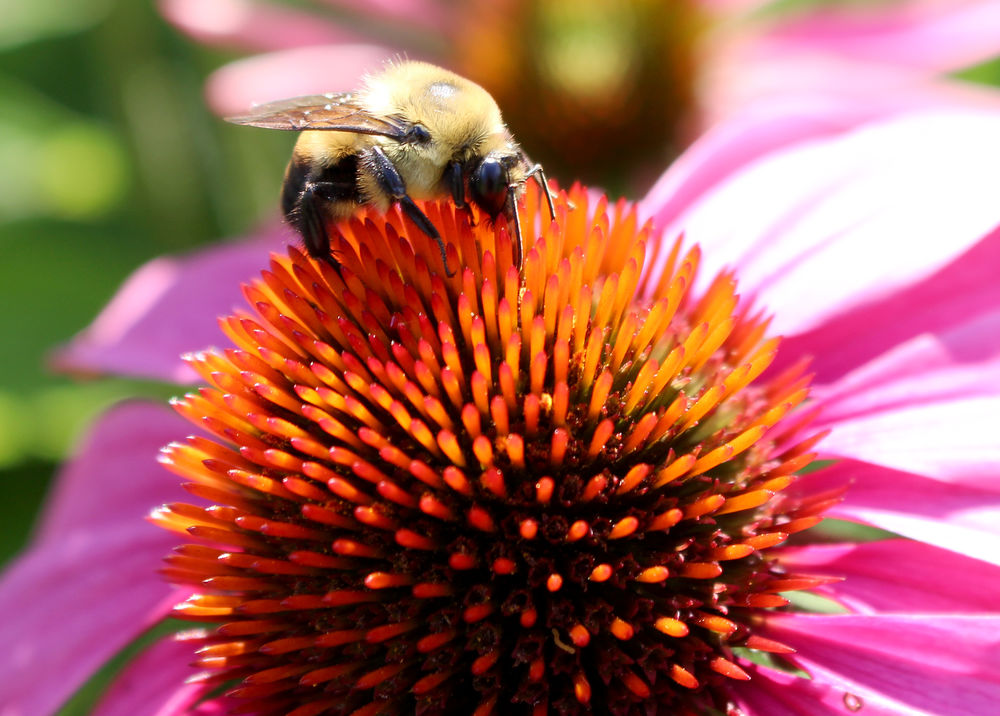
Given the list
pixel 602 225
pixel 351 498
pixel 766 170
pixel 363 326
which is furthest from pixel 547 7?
pixel 351 498

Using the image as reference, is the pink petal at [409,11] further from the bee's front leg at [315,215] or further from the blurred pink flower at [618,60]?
the bee's front leg at [315,215]

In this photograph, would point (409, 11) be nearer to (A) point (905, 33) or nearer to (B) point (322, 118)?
(A) point (905, 33)

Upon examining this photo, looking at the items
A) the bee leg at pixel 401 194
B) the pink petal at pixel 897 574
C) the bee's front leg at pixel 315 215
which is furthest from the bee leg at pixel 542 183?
the pink petal at pixel 897 574

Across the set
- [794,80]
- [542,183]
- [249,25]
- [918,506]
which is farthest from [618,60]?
[918,506]

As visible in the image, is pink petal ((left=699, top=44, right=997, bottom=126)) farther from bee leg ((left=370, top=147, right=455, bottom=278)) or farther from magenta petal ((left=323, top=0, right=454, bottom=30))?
bee leg ((left=370, top=147, right=455, bottom=278))

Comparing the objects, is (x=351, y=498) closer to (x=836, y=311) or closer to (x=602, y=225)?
(x=602, y=225)

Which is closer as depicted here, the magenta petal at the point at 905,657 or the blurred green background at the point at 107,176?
the magenta petal at the point at 905,657

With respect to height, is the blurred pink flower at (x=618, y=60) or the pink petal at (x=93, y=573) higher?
the blurred pink flower at (x=618, y=60)
